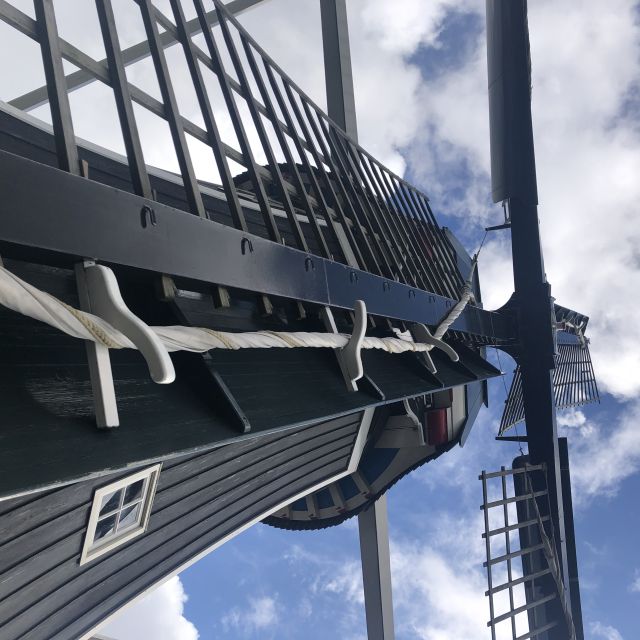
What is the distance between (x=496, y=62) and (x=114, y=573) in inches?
348

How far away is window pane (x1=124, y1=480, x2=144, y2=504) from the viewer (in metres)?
4.61

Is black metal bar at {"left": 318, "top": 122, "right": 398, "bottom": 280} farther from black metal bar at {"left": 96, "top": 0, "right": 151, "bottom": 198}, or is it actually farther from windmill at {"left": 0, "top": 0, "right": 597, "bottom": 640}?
black metal bar at {"left": 96, "top": 0, "right": 151, "bottom": 198}

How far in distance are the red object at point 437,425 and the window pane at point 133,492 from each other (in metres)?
6.84

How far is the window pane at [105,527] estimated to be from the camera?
444 cm

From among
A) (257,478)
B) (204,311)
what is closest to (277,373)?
(204,311)

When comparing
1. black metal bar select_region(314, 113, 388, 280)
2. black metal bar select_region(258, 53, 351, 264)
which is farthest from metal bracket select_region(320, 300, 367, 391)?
black metal bar select_region(314, 113, 388, 280)

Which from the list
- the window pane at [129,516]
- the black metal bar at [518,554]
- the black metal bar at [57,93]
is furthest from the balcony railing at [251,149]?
the black metal bar at [518,554]

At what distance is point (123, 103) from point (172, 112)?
465mm

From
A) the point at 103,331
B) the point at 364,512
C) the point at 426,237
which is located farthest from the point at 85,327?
the point at 364,512

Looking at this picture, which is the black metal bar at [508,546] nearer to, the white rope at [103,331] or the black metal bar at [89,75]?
the white rope at [103,331]

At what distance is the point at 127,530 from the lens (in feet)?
15.5

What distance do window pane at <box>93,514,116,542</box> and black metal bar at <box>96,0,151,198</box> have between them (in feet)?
10.8

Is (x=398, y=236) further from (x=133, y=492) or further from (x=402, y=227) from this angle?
(x=133, y=492)

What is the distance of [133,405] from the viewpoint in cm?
200
